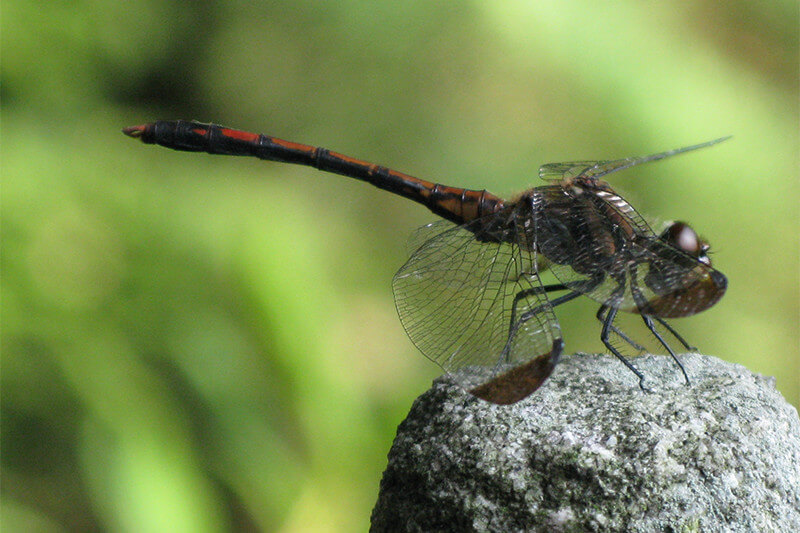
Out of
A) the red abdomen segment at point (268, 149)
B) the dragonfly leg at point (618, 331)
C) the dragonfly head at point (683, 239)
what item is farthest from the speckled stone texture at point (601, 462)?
the red abdomen segment at point (268, 149)

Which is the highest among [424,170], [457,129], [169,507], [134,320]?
[457,129]

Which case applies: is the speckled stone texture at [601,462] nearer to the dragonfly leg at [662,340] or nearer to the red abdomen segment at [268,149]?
the dragonfly leg at [662,340]

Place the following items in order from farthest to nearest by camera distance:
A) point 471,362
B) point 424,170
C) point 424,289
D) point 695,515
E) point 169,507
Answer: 1. point 424,170
2. point 169,507
3. point 424,289
4. point 471,362
5. point 695,515

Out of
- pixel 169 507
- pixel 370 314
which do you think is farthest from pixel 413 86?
pixel 169 507

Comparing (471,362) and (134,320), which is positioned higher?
(471,362)

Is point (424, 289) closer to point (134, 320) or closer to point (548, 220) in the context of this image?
point (548, 220)
